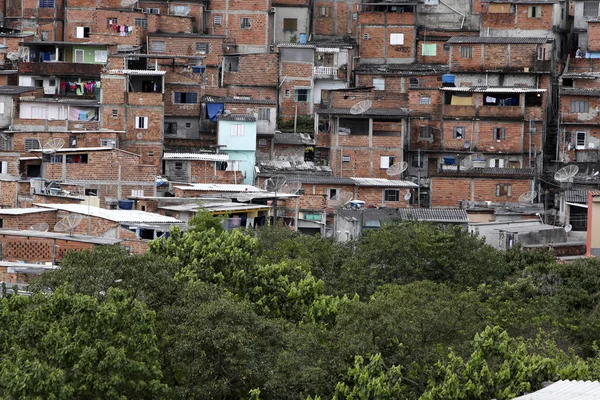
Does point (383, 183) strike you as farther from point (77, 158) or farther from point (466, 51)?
point (77, 158)

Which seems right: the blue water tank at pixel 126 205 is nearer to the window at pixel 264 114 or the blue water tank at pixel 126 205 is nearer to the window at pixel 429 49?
the window at pixel 264 114

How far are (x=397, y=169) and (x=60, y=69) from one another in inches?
586

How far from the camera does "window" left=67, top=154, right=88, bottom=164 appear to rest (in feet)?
219

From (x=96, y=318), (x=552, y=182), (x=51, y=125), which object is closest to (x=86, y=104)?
(x=51, y=125)

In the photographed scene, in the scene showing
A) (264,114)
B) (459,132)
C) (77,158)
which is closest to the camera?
(77,158)

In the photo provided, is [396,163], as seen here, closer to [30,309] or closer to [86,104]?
[86,104]

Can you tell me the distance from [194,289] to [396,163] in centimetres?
3380

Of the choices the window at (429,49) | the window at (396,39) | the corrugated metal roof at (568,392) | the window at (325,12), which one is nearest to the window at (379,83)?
the window at (396,39)

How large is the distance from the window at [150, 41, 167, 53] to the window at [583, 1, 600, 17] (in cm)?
1819

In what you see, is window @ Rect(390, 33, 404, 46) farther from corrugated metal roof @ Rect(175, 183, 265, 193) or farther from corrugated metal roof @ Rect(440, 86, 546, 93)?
corrugated metal roof @ Rect(175, 183, 265, 193)

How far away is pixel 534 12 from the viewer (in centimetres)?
7781

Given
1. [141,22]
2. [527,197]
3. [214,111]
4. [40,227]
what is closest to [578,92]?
[527,197]

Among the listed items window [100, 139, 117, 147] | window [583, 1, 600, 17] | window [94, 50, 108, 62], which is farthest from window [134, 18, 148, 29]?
window [583, 1, 600, 17]

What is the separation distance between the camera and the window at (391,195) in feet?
229
